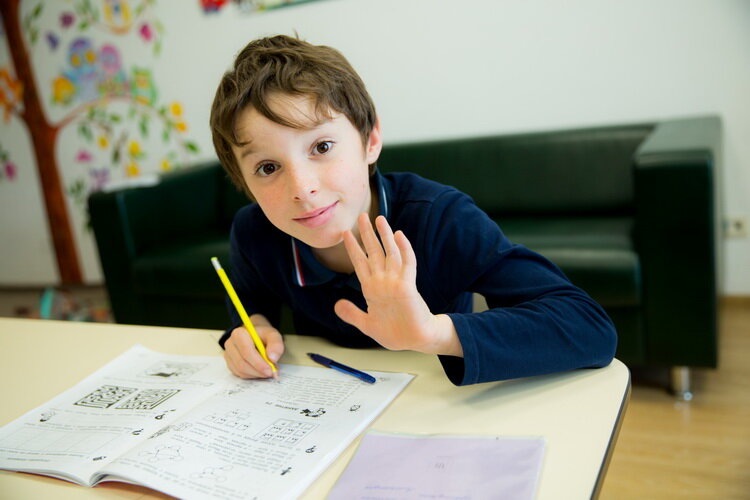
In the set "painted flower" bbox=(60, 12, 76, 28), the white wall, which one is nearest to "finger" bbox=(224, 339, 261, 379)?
the white wall

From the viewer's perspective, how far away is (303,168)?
0.81 m

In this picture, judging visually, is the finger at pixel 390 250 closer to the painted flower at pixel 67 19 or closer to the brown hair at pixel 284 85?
the brown hair at pixel 284 85

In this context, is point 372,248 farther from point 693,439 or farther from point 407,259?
point 693,439

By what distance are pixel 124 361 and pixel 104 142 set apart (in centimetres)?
278

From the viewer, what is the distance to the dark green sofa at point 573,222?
1569mm

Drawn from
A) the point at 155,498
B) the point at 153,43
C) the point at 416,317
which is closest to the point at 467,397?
the point at 416,317

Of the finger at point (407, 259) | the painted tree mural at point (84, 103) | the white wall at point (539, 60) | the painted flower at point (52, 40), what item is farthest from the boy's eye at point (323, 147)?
the painted flower at point (52, 40)

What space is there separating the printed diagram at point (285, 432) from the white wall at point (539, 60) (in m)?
2.06

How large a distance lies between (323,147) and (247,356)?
292 millimetres

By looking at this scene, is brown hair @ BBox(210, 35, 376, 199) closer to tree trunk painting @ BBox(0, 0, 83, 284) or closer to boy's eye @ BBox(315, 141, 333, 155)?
boy's eye @ BBox(315, 141, 333, 155)

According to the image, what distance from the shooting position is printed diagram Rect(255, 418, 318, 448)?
0.63 metres

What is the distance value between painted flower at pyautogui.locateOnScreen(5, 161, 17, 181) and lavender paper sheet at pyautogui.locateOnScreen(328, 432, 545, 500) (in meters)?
3.70

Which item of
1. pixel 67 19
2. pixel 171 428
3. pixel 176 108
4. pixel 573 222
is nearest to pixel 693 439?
pixel 573 222

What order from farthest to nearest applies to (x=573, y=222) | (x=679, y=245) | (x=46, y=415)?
(x=573, y=222)
(x=679, y=245)
(x=46, y=415)
